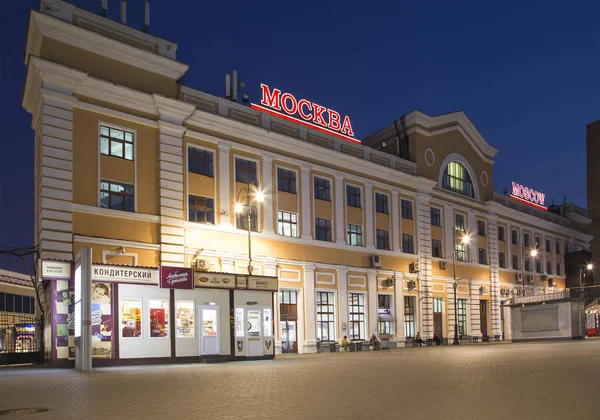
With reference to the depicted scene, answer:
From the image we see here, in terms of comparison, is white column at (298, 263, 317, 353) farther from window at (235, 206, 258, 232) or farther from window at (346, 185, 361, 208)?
window at (346, 185, 361, 208)

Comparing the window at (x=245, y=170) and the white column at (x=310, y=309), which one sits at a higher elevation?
the window at (x=245, y=170)

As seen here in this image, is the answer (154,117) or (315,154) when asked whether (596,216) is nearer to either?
(315,154)

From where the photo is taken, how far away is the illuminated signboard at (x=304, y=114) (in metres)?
38.9

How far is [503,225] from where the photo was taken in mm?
→ 60625

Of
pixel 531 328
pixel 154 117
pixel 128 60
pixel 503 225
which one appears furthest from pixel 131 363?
pixel 503 225

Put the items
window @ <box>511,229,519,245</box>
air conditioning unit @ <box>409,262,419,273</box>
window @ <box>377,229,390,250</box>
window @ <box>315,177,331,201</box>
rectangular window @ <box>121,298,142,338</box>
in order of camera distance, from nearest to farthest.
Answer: rectangular window @ <box>121,298,142,338</box>
window @ <box>315,177,331,201</box>
window @ <box>377,229,390,250</box>
air conditioning unit @ <box>409,262,419,273</box>
window @ <box>511,229,519,245</box>

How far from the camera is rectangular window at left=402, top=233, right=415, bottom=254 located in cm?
4747

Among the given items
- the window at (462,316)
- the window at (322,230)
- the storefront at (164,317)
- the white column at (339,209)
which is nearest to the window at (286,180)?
the window at (322,230)

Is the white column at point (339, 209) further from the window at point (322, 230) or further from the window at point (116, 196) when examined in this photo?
the window at point (116, 196)

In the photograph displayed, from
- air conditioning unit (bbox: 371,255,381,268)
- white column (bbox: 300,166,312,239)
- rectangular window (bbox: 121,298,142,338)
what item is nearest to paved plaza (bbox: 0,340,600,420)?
rectangular window (bbox: 121,298,142,338)

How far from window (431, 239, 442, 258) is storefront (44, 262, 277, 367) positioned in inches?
963

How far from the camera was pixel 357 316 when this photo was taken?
42.6 metres

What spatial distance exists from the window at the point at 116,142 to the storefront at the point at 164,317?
708 cm

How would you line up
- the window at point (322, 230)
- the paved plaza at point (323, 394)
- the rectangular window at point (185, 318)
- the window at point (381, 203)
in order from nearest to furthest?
the paved plaza at point (323, 394)
the rectangular window at point (185, 318)
the window at point (322, 230)
the window at point (381, 203)
